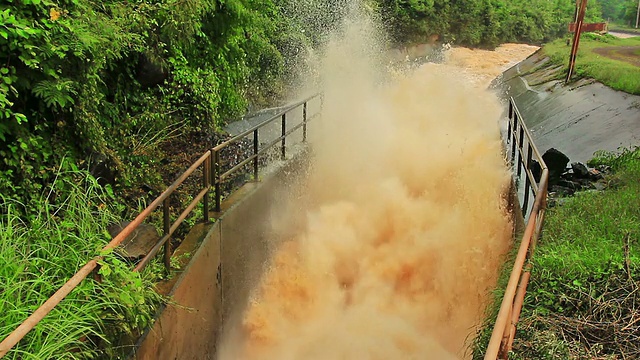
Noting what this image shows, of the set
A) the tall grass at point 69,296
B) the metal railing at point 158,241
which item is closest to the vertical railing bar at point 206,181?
the metal railing at point 158,241

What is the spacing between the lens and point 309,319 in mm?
7605

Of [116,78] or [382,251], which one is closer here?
[116,78]

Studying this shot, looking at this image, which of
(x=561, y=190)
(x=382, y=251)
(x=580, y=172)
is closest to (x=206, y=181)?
(x=382, y=251)

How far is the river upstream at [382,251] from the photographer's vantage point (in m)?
7.17

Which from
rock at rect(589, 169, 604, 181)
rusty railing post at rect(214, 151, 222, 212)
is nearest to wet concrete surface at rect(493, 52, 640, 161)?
rock at rect(589, 169, 604, 181)

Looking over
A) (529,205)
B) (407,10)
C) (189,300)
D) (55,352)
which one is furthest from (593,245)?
(407,10)

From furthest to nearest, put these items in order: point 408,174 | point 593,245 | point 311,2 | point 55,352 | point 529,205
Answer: point 311,2 < point 408,174 < point 529,205 < point 593,245 < point 55,352

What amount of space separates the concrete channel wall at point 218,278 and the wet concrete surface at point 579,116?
5.65m

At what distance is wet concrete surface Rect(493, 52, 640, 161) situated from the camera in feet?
34.0

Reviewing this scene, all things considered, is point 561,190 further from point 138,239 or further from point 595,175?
point 138,239

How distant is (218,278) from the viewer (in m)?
6.11

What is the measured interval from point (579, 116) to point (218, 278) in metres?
9.55

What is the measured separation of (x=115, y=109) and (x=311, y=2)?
15484mm

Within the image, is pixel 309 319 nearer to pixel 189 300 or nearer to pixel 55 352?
pixel 189 300
